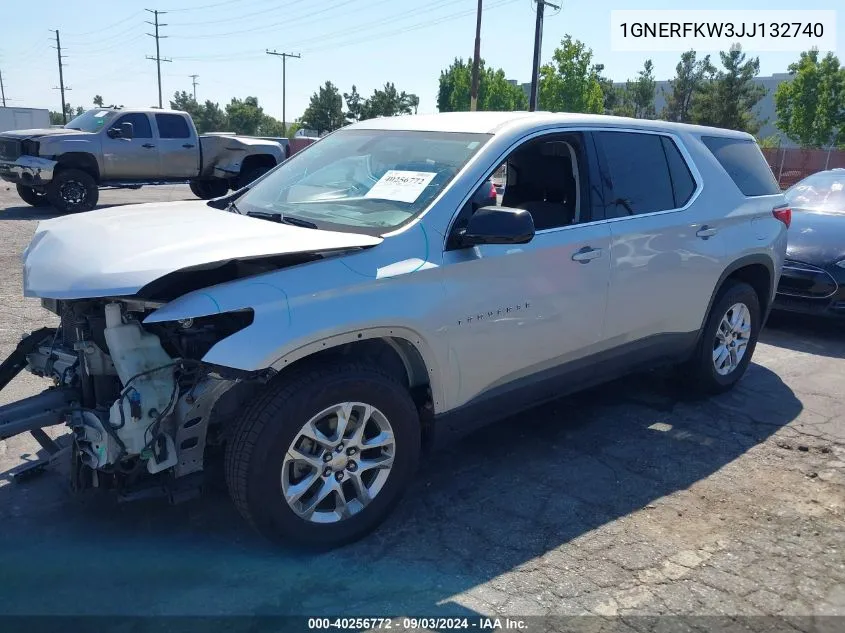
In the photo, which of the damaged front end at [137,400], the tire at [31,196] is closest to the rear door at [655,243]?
the damaged front end at [137,400]

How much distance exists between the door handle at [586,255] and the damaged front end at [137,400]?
1.84m

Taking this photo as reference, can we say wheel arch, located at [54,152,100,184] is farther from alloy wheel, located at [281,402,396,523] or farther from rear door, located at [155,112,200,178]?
alloy wheel, located at [281,402,396,523]

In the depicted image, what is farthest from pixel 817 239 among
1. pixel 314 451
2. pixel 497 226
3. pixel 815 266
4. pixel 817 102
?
pixel 817 102

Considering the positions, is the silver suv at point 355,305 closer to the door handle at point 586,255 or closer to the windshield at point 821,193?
the door handle at point 586,255

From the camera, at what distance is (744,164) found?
5.23 m

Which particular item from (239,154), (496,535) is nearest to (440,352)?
(496,535)

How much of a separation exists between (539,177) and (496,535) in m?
2.27

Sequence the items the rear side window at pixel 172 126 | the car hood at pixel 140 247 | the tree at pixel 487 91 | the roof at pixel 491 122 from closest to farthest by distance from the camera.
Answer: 1. the car hood at pixel 140 247
2. the roof at pixel 491 122
3. the rear side window at pixel 172 126
4. the tree at pixel 487 91

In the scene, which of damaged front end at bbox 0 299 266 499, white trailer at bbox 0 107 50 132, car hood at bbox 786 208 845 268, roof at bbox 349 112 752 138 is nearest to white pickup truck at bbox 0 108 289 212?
roof at bbox 349 112 752 138

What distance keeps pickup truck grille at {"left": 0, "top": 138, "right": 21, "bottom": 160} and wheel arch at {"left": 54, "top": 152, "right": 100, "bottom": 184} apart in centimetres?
69

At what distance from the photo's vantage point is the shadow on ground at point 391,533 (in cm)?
283

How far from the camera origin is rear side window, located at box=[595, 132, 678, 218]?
419 cm

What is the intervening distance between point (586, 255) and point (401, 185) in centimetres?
108

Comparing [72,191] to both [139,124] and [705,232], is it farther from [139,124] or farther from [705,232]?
[705,232]
